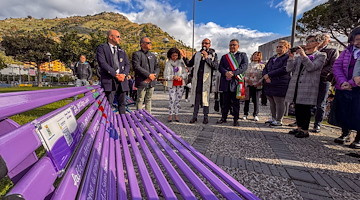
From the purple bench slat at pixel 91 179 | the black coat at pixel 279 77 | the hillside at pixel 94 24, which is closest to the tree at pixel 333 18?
the black coat at pixel 279 77

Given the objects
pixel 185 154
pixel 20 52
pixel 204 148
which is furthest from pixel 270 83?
pixel 20 52

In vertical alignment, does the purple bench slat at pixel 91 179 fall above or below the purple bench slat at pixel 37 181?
below

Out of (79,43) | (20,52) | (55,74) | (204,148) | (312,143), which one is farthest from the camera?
(55,74)

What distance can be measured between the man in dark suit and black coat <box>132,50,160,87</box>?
444 millimetres

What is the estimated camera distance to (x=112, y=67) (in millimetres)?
3707

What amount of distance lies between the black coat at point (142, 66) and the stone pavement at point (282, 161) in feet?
4.61

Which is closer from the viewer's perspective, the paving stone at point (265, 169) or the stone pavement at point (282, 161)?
the stone pavement at point (282, 161)

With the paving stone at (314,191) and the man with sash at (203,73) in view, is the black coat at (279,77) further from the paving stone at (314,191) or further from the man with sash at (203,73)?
the paving stone at (314,191)

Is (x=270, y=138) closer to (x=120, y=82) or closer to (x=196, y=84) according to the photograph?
(x=196, y=84)

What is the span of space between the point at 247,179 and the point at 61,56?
38187 millimetres

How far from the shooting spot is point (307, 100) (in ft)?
12.0

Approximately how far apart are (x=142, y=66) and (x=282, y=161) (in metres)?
3.36

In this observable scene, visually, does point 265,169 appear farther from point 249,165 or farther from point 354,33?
point 354,33

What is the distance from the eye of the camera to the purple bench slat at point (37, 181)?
56 centimetres
